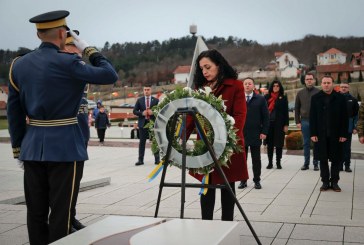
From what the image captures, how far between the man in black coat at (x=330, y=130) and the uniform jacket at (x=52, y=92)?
18.6ft

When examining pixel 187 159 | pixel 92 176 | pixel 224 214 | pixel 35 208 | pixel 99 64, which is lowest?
pixel 92 176

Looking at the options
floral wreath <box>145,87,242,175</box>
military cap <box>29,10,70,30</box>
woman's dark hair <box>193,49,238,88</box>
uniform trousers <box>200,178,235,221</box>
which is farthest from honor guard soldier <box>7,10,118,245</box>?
uniform trousers <box>200,178,235,221</box>

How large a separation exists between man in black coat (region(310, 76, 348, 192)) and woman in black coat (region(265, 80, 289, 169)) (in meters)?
3.40

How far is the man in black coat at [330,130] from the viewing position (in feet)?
29.0

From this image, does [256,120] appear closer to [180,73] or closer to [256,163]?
[256,163]

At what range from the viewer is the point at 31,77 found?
409cm

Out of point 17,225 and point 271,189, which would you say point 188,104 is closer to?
point 17,225

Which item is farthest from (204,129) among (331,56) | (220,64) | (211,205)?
(331,56)

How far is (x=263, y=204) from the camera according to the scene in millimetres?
7707

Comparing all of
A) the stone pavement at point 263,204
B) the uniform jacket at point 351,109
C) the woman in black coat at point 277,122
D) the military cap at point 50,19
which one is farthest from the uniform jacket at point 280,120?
the military cap at point 50,19

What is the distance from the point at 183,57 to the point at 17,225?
4285 inches

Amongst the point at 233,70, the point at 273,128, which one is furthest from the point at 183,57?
the point at 233,70

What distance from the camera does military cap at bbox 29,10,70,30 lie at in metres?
3.97

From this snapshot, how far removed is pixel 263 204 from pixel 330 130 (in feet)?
6.78
